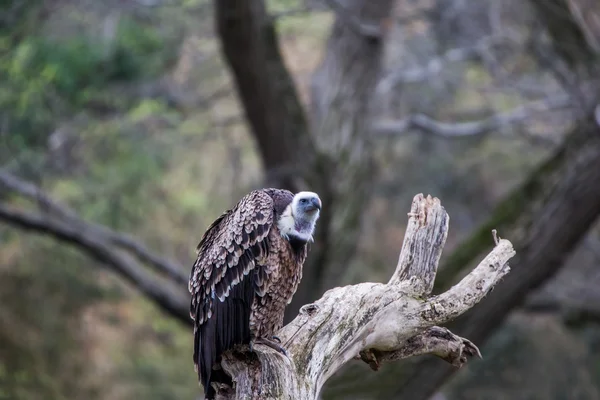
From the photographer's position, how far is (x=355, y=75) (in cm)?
1014

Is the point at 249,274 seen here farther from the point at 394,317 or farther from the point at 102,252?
the point at 102,252

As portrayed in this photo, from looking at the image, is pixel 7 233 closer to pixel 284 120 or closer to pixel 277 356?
pixel 284 120

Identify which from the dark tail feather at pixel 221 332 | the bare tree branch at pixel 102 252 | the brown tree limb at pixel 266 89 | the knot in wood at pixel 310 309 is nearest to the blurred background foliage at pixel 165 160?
the bare tree branch at pixel 102 252

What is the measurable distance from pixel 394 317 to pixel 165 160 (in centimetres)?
984

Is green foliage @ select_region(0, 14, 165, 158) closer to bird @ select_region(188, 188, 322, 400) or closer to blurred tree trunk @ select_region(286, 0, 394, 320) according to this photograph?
blurred tree trunk @ select_region(286, 0, 394, 320)

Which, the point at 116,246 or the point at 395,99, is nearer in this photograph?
the point at 116,246

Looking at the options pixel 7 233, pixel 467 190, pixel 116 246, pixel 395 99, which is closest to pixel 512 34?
pixel 395 99

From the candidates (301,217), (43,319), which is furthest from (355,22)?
(43,319)

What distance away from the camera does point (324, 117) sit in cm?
1015

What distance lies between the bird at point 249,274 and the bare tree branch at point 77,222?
489cm

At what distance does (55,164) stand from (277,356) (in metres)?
8.06

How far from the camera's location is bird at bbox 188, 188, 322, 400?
472 centimetres

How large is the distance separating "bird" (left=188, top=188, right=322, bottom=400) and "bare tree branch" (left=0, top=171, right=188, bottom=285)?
4.89 meters

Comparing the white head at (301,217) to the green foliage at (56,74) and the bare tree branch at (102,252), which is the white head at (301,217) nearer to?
the green foliage at (56,74)
